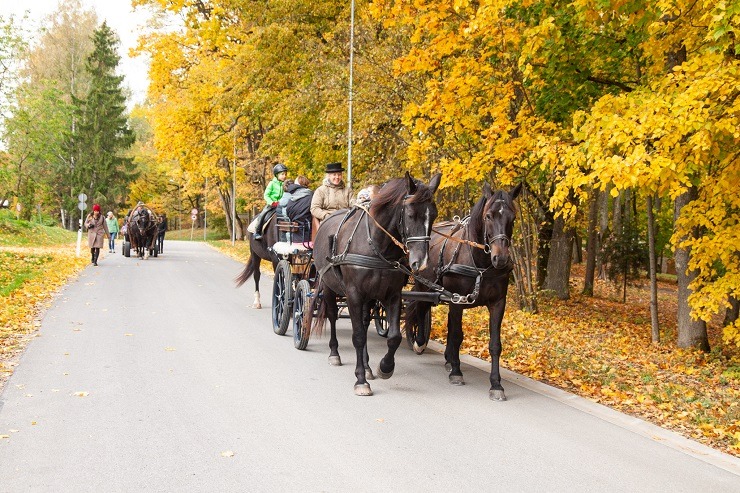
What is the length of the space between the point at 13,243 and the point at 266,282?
1623 centimetres

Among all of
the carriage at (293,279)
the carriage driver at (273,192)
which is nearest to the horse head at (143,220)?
the carriage driver at (273,192)

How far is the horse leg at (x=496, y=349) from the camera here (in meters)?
7.13

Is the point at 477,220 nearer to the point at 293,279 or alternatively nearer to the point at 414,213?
the point at 414,213

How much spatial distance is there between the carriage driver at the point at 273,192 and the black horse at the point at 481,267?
406 cm

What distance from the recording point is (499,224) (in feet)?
23.1

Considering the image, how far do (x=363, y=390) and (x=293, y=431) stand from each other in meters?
1.37

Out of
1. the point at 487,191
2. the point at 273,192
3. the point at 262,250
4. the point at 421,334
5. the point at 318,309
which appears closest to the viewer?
the point at 487,191

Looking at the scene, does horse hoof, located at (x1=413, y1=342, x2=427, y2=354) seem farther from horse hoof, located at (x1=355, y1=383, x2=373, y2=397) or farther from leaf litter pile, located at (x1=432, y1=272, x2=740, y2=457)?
horse hoof, located at (x1=355, y1=383, x2=373, y2=397)

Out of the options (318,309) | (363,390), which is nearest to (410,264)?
(363,390)

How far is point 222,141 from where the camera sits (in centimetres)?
3094

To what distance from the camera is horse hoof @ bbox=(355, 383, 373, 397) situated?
710cm

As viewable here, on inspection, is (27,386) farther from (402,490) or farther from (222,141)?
(222,141)

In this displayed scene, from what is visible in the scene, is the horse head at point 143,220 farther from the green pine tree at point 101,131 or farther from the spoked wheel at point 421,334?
the green pine tree at point 101,131

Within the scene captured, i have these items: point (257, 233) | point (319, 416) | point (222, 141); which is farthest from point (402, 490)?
point (222, 141)
